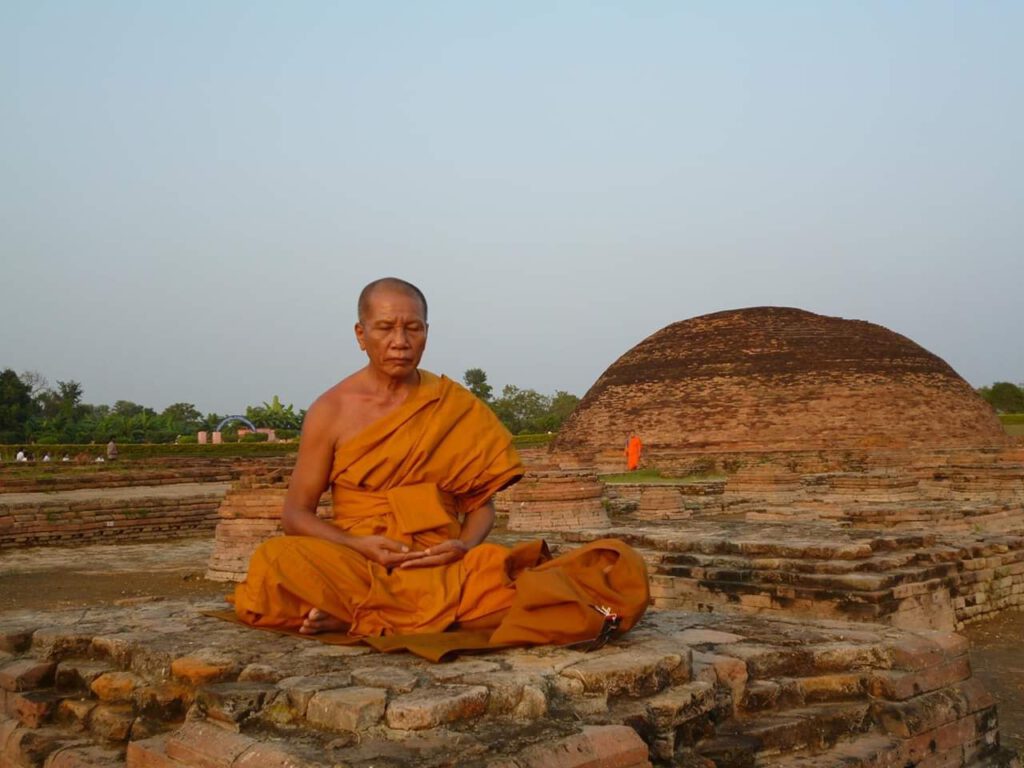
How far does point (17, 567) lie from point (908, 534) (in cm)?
842

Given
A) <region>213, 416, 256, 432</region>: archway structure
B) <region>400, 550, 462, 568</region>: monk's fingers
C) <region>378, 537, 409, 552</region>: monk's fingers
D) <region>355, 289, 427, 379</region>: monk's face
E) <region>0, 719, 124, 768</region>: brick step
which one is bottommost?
<region>0, 719, 124, 768</region>: brick step

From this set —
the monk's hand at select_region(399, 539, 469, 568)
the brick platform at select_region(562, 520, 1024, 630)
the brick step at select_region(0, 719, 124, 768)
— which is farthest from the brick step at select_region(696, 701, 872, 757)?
the brick platform at select_region(562, 520, 1024, 630)

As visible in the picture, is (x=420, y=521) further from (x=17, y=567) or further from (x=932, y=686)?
(x=17, y=567)

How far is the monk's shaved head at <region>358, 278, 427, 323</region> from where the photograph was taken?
314cm

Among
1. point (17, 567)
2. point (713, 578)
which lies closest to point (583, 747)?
point (713, 578)

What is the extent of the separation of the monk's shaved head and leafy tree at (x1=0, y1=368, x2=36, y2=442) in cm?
3747

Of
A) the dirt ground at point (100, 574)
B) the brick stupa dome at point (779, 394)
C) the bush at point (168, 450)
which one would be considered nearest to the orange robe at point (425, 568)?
the dirt ground at point (100, 574)

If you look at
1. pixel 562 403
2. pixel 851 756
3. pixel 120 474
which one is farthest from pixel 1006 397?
pixel 851 756

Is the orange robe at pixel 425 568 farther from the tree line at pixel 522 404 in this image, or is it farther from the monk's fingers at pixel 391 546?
the tree line at pixel 522 404

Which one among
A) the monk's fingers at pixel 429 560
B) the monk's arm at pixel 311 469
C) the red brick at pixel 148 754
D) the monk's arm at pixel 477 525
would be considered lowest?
the red brick at pixel 148 754

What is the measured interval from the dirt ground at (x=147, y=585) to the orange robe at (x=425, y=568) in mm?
2046

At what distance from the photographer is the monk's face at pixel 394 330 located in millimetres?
3127

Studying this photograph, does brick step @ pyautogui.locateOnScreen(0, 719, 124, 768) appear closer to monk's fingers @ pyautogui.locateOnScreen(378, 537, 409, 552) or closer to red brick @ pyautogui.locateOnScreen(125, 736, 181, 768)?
red brick @ pyautogui.locateOnScreen(125, 736, 181, 768)

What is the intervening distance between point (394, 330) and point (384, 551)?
74 cm
